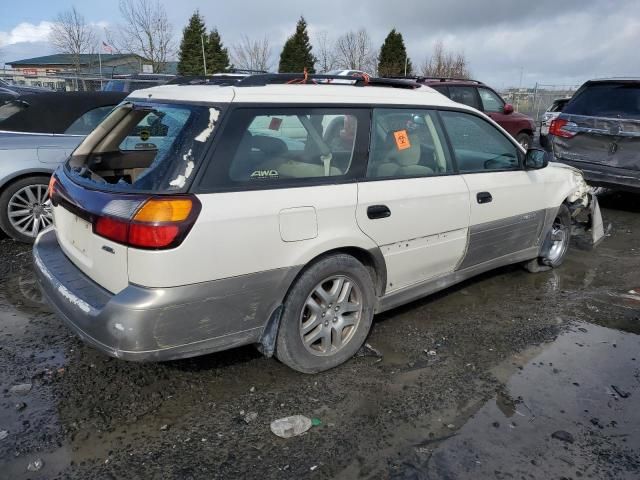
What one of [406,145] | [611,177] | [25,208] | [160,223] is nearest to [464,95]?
[611,177]

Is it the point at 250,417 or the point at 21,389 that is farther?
the point at 21,389

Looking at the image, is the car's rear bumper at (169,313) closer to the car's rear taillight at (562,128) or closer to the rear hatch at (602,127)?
the rear hatch at (602,127)

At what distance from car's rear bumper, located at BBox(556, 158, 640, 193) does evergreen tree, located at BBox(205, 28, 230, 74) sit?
3475 cm

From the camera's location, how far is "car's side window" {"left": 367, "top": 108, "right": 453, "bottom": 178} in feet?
11.4

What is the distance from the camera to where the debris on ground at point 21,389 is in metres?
3.10

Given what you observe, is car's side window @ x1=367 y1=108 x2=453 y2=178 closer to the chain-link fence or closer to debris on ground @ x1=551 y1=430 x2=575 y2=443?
debris on ground @ x1=551 y1=430 x2=575 y2=443

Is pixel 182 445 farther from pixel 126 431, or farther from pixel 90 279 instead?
pixel 90 279

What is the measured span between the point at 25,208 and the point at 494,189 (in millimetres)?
4759

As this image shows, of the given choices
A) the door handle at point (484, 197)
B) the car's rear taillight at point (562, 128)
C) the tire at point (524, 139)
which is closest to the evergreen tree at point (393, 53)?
the tire at point (524, 139)

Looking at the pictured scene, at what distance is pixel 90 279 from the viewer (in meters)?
2.95

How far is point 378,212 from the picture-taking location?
10.9 feet

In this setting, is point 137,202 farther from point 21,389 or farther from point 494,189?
point 494,189

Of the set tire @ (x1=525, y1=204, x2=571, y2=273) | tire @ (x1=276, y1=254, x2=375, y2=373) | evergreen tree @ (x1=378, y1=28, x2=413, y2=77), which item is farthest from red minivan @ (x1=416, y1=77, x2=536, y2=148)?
evergreen tree @ (x1=378, y1=28, x2=413, y2=77)

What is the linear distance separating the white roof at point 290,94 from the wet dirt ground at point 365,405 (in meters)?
1.66
